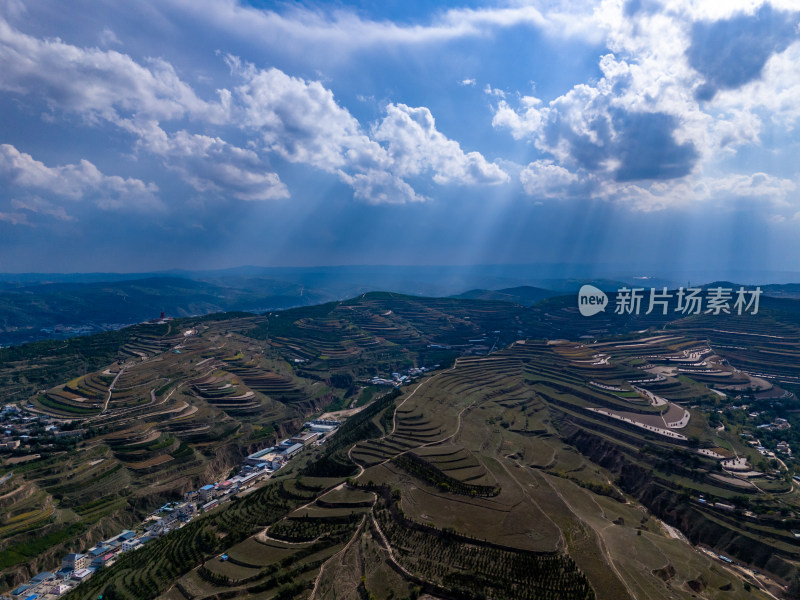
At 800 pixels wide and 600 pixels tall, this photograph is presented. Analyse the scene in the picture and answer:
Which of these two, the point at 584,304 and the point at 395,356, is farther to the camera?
the point at 395,356

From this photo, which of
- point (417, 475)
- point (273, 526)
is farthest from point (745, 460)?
point (273, 526)

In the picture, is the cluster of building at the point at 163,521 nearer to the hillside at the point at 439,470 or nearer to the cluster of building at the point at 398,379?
the hillside at the point at 439,470

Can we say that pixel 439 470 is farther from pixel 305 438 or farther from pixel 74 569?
pixel 305 438

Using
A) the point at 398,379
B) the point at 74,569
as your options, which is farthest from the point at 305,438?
the point at 398,379

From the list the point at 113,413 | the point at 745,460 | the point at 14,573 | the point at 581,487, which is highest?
the point at 745,460

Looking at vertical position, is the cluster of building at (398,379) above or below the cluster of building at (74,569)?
above

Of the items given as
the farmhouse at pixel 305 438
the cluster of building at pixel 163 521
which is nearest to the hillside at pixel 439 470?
the cluster of building at pixel 163 521

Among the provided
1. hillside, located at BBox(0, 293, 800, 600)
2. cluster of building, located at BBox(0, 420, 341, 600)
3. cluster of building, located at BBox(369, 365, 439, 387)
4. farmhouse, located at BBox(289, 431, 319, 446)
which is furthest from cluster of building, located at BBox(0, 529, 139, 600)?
cluster of building, located at BBox(369, 365, 439, 387)

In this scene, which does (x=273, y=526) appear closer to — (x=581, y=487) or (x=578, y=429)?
(x=581, y=487)
